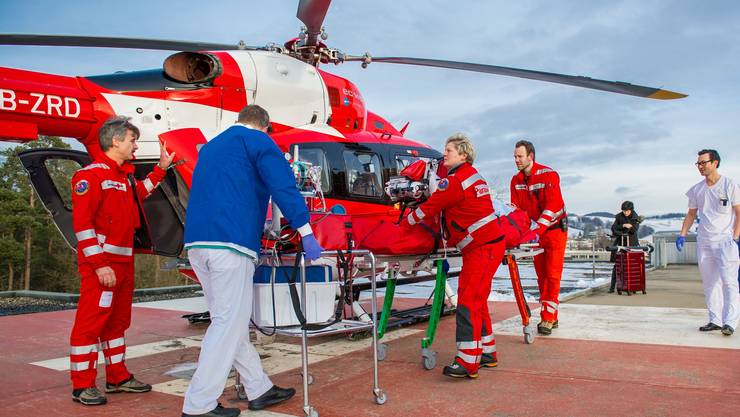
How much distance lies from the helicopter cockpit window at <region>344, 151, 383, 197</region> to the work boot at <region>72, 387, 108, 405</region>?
383 centimetres

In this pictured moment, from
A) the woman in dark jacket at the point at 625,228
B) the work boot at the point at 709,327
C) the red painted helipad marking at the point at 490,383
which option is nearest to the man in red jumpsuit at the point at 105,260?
the red painted helipad marking at the point at 490,383

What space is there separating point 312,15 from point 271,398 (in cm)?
507

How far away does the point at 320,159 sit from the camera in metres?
6.57

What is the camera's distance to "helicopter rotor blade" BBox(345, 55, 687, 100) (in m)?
6.31

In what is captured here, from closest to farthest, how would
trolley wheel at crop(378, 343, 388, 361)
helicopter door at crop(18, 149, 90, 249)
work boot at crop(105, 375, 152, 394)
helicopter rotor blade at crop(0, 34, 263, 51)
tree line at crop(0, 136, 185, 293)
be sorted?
work boot at crop(105, 375, 152, 394) → trolley wheel at crop(378, 343, 388, 361) → helicopter door at crop(18, 149, 90, 249) → helicopter rotor blade at crop(0, 34, 263, 51) → tree line at crop(0, 136, 185, 293)

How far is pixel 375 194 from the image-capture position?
6938 millimetres

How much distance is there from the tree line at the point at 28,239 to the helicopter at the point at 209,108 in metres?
25.1

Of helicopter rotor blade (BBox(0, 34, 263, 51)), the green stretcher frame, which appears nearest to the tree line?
helicopter rotor blade (BBox(0, 34, 263, 51))

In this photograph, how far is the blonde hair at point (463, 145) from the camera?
428cm

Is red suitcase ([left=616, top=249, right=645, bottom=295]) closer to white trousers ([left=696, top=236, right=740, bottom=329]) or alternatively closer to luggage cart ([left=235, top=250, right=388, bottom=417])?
white trousers ([left=696, top=236, right=740, bottom=329])

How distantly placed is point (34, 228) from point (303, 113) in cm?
3217

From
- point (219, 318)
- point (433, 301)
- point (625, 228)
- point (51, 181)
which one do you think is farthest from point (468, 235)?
point (625, 228)

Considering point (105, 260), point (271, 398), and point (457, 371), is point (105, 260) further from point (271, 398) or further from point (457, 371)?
point (457, 371)

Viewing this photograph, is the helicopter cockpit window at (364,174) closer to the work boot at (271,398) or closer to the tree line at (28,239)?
the work boot at (271,398)
